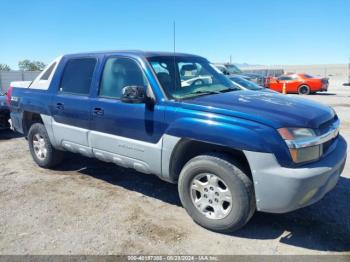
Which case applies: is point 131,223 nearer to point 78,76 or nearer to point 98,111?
point 98,111

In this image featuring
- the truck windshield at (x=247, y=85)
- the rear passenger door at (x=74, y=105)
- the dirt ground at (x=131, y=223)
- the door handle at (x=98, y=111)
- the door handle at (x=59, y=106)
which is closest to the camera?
the dirt ground at (x=131, y=223)

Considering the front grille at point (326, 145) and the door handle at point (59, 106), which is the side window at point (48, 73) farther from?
the front grille at point (326, 145)

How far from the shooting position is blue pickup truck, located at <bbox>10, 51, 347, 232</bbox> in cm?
305

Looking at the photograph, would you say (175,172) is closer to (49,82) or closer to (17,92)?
(49,82)

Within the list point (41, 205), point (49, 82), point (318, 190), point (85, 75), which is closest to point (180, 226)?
point (318, 190)

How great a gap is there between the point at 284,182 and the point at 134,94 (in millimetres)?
1857

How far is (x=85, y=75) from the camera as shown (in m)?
4.69

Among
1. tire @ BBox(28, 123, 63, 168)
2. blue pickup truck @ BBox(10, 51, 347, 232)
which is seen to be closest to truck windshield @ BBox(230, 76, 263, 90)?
blue pickup truck @ BBox(10, 51, 347, 232)

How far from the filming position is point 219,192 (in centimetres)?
341

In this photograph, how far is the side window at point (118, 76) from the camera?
4098 millimetres

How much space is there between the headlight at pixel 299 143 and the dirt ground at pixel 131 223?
91 cm

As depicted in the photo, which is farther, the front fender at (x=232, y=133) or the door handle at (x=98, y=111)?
the door handle at (x=98, y=111)

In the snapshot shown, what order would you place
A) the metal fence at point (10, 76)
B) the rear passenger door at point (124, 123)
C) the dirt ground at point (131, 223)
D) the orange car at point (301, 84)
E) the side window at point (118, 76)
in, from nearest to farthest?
the dirt ground at point (131, 223) → the rear passenger door at point (124, 123) → the side window at point (118, 76) → the orange car at point (301, 84) → the metal fence at point (10, 76)

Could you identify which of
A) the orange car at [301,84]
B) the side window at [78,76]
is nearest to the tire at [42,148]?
the side window at [78,76]
